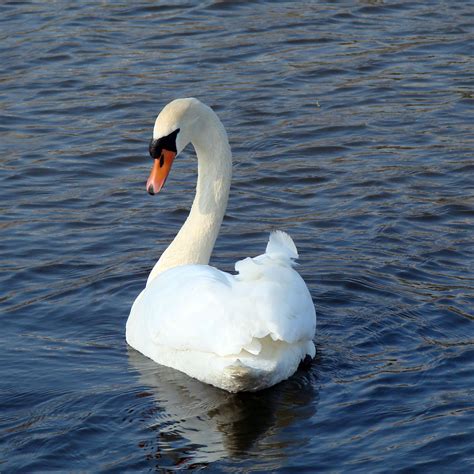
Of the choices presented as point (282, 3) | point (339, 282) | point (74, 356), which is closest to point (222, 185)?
point (339, 282)

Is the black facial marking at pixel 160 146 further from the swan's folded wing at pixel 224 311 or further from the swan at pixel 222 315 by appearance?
the swan's folded wing at pixel 224 311

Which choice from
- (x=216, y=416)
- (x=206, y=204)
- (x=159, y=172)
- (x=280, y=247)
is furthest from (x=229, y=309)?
(x=206, y=204)

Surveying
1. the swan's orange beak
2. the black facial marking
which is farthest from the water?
the black facial marking

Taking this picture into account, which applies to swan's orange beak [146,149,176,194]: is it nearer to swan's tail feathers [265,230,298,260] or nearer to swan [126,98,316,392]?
swan [126,98,316,392]

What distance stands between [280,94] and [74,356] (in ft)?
Result: 17.7

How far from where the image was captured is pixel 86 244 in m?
9.31

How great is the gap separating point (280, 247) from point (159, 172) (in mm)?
988

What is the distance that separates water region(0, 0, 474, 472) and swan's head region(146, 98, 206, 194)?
Result: 0.95 m

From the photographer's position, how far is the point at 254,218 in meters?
9.84

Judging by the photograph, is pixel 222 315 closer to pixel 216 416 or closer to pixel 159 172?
pixel 216 416

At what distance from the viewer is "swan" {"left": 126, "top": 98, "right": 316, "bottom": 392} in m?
6.57

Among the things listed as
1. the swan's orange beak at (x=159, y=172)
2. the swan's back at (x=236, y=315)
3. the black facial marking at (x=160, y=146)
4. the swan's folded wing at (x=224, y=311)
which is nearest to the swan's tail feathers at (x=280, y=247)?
the swan's back at (x=236, y=315)

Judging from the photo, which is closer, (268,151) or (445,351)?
(445,351)

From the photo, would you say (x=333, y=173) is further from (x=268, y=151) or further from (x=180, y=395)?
(x=180, y=395)
